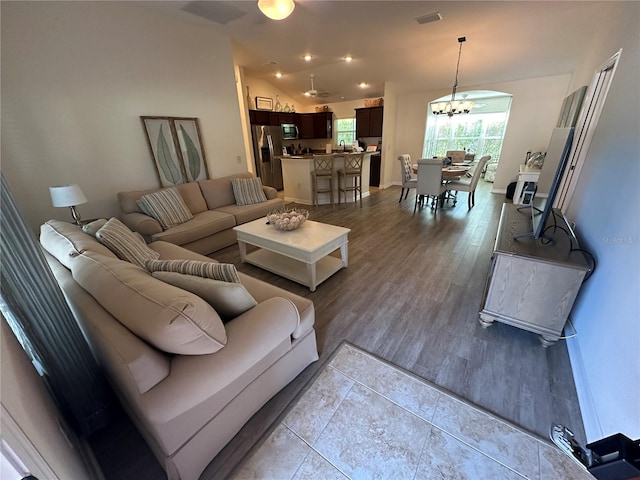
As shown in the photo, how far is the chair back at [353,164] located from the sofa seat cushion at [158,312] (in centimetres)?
460

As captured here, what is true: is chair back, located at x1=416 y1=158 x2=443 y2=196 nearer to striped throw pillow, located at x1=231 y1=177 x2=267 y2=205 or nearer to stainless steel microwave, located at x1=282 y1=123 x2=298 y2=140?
striped throw pillow, located at x1=231 y1=177 x2=267 y2=205

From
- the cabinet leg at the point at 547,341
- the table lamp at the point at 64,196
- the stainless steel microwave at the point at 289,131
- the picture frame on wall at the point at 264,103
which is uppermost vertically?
the picture frame on wall at the point at 264,103

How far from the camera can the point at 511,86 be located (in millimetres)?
5461

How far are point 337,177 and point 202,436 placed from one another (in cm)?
493

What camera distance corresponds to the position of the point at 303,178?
541cm

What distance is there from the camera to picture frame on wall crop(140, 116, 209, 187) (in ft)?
11.0

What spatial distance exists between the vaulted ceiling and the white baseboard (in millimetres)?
3950

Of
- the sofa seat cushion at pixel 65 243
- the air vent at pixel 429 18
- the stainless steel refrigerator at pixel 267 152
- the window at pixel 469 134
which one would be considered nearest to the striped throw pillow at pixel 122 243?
the sofa seat cushion at pixel 65 243

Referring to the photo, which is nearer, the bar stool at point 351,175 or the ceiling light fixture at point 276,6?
the ceiling light fixture at point 276,6

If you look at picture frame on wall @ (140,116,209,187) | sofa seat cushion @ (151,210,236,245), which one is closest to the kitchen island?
picture frame on wall @ (140,116,209,187)

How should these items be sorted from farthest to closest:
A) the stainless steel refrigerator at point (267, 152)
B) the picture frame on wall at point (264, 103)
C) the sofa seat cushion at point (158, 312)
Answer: the picture frame on wall at point (264, 103)
the stainless steel refrigerator at point (267, 152)
the sofa seat cushion at point (158, 312)

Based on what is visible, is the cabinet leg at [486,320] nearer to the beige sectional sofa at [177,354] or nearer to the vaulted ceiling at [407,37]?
the beige sectional sofa at [177,354]

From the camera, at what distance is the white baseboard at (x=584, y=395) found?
1196mm

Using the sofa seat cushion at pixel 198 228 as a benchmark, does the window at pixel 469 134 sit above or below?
above
